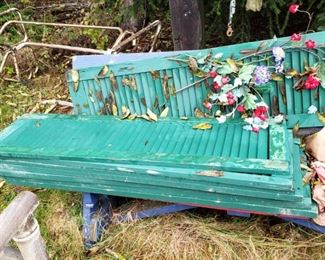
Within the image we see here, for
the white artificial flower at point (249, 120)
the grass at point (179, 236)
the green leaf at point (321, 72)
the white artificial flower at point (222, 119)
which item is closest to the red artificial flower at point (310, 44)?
the green leaf at point (321, 72)

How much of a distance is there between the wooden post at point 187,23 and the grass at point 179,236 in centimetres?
130

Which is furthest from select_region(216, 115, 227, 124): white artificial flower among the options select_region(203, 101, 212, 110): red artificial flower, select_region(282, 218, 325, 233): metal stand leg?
select_region(282, 218, 325, 233): metal stand leg

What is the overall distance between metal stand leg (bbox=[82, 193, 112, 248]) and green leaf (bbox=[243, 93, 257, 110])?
4.03ft

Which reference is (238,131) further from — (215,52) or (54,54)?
(54,54)

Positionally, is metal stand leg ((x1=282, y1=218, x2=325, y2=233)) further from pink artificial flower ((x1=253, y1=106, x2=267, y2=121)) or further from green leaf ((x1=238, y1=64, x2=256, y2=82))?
green leaf ((x1=238, y1=64, x2=256, y2=82))

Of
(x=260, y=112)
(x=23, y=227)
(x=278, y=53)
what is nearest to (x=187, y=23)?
(x=278, y=53)

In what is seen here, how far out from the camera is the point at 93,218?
309 cm

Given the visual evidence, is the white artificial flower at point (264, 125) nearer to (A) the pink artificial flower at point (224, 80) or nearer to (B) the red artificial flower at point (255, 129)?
(B) the red artificial flower at point (255, 129)

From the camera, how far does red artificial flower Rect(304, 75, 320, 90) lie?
2.69 m

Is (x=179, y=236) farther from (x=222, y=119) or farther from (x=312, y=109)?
(x=312, y=109)

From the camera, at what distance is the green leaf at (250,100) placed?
277 cm

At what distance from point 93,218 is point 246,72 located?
1.48m

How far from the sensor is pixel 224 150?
2559mm

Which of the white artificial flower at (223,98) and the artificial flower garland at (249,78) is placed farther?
the white artificial flower at (223,98)
